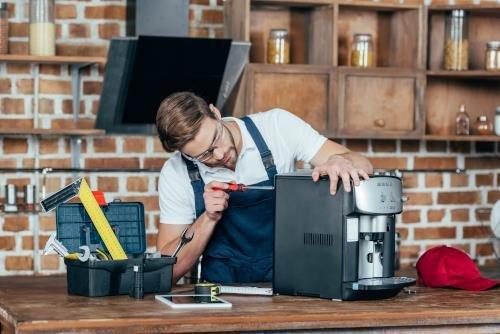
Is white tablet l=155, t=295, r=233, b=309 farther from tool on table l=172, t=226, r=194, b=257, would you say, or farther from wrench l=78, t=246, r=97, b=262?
tool on table l=172, t=226, r=194, b=257

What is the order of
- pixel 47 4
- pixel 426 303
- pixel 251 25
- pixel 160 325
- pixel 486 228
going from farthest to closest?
pixel 486 228, pixel 251 25, pixel 47 4, pixel 426 303, pixel 160 325

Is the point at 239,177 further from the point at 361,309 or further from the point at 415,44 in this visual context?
the point at 415,44

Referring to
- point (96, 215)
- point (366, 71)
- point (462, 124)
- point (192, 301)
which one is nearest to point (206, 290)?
point (192, 301)

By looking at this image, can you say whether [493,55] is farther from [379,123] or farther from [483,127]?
[379,123]

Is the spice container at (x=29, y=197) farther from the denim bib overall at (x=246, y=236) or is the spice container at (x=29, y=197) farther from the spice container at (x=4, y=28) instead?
the denim bib overall at (x=246, y=236)

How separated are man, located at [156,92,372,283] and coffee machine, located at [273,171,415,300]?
1.04 feet

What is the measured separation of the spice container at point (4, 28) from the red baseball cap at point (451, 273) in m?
2.05

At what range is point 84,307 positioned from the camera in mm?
2701

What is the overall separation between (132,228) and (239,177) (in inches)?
21.2

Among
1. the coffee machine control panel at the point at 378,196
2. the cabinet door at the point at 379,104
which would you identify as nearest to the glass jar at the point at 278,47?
the cabinet door at the point at 379,104

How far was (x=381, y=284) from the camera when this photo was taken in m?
2.90

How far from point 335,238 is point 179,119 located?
0.62 metres

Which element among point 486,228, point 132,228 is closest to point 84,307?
point 132,228

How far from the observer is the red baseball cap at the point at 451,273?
125 inches
